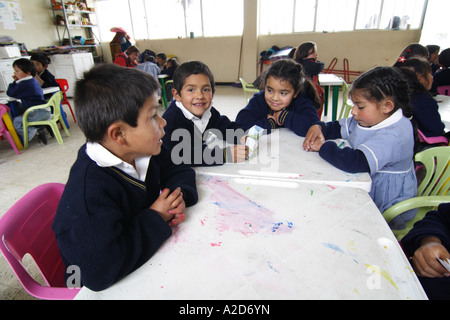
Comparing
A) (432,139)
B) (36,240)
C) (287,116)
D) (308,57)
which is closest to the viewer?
(36,240)

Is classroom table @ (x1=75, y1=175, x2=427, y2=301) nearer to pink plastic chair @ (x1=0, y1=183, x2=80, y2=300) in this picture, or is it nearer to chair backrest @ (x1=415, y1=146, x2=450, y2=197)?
pink plastic chair @ (x1=0, y1=183, x2=80, y2=300)

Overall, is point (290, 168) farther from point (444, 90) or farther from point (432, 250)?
point (444, 90)

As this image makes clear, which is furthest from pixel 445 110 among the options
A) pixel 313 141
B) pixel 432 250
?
pixel 432 250

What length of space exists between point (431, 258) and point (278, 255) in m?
0.52

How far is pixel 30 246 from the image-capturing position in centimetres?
87

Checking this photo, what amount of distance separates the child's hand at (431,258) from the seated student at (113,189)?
75 centimetres

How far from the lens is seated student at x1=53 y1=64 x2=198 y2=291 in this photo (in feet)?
2.00

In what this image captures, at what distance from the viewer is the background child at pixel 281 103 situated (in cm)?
166

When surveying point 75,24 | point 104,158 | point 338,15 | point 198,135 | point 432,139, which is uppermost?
point 75,24

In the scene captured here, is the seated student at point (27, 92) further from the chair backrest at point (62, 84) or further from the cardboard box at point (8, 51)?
the cardboard box at point (8, 51)

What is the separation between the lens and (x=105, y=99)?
0.75 meters

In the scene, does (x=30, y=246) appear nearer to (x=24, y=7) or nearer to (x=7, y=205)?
(x=7, y=205)
